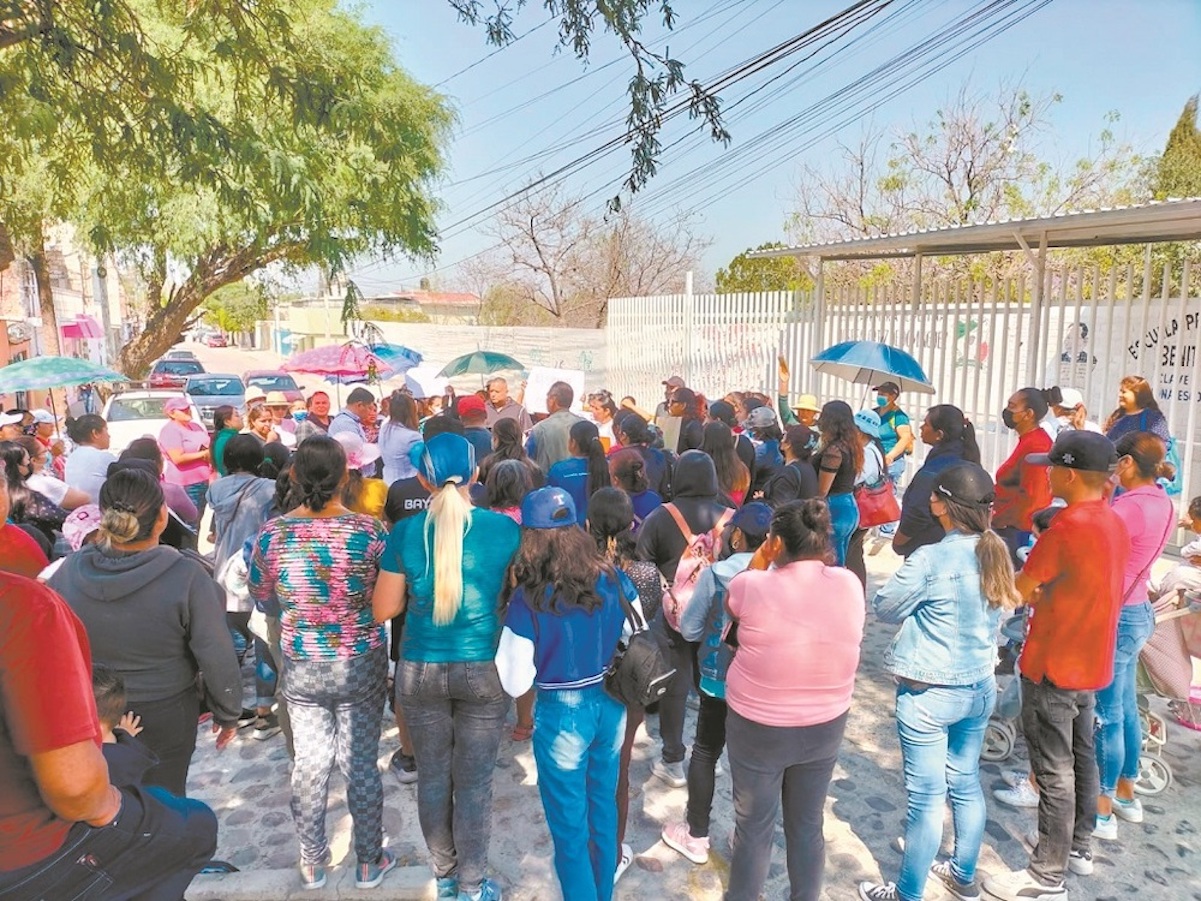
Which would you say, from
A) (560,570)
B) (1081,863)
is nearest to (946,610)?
(560,570)

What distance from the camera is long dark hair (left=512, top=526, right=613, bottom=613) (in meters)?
2.70

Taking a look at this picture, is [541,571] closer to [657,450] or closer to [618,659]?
[618,659]

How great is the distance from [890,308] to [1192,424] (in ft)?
11.7

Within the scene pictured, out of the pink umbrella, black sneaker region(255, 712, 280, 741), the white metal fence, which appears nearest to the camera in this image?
black sneaker region(255, 712, 280, 741)

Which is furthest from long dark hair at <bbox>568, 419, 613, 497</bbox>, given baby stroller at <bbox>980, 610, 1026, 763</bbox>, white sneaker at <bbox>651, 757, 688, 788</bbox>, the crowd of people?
baby stroller at <bbox>980, 610, 1026, 763</bbox>

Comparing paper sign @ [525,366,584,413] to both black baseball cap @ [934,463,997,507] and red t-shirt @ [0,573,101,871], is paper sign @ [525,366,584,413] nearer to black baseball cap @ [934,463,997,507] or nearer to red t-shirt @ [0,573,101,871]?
black baseball cap @ [934,463,997,507]

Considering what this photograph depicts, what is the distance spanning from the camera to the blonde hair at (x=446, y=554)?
2.78m

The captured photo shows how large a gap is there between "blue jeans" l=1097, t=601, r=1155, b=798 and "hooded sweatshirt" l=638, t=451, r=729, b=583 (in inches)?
71.5

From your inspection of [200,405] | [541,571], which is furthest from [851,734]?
[200,405]

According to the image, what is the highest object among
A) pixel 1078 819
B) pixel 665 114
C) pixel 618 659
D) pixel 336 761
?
pixel 665 114

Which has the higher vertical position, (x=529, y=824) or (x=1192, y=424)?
(x=1192, y=424)

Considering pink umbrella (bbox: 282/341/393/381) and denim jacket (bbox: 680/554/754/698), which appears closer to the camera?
denim jacket (bbox: 680/554/754/698)

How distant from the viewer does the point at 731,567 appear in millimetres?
2990

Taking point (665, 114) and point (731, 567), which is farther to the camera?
point (665, 114)
